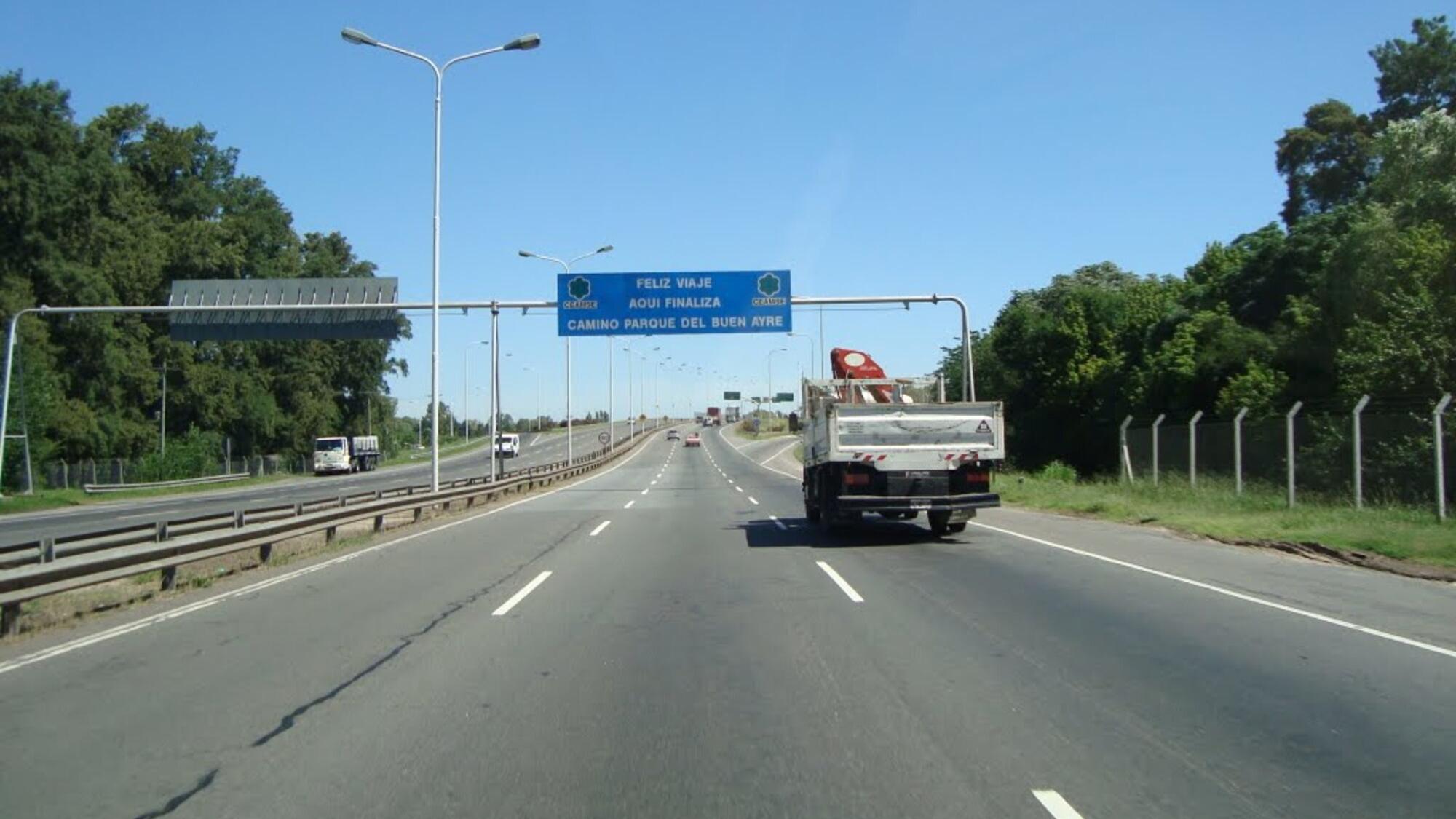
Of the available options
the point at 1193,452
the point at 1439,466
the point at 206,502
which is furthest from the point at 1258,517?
the point at 206,502

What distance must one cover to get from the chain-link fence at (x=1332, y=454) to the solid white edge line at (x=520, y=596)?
14260mm

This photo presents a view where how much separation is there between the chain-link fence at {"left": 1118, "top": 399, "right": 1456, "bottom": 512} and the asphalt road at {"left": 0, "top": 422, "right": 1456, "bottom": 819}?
8.20m

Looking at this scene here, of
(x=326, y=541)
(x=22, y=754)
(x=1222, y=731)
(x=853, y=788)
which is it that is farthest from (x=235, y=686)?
(x=326, y=541)

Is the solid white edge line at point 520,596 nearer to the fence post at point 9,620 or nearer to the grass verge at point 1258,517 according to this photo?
the fence post at point 9,620

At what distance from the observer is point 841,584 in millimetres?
14008

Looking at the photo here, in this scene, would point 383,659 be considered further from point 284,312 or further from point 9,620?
point 284,312

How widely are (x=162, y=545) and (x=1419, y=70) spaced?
62.2 meters

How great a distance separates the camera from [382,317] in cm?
3256

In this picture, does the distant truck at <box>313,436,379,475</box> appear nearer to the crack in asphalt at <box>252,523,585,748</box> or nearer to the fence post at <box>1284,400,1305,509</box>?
the crack in asphalt at <box>252,523,585,748</box>

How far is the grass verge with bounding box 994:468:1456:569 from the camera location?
1625cm

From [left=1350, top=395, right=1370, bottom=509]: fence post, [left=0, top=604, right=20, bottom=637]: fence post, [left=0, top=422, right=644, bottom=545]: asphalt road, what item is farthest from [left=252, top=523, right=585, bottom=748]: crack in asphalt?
[left=1350, top=395, right=1370, bottom=509]: fence post

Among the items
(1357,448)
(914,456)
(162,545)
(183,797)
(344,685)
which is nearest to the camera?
(183,797)

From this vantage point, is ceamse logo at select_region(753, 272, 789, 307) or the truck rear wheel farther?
ceamse logo at select_region(753, 272, 789, 307)

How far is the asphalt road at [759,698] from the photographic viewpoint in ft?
19.0
